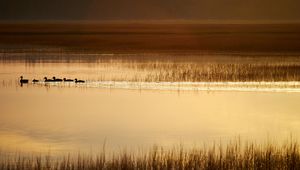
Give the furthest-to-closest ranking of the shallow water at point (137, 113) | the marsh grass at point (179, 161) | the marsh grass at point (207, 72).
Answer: the marsh grass at point (207, 72)
the shallow water at point (137, 113)
the marsh grass at point (179, 161)

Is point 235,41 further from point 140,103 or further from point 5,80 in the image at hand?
point 140,103

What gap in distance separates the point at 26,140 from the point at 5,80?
30.2ft

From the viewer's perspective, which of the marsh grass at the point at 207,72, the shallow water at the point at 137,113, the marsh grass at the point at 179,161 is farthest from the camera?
the marsh grass at the point at 207,72

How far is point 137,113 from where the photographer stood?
664 inches

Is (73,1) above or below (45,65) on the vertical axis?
above

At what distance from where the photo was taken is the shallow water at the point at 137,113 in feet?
44.3

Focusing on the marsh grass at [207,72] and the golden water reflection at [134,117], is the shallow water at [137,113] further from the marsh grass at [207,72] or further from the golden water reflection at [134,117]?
the marsh grass at [207,72]

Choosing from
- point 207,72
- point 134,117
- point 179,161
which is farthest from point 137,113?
point 207,72

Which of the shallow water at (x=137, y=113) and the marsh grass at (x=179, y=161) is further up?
the shallow water at (x=137, y=113)

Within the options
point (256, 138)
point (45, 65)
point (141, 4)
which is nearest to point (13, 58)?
point (45, 65)

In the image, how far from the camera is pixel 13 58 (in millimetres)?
29594

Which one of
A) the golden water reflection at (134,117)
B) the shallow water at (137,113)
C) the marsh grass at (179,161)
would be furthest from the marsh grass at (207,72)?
the marsh grass at (179,161)

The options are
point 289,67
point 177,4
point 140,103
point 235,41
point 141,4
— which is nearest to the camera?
point 140,103

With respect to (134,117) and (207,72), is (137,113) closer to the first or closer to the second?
(134,117)
